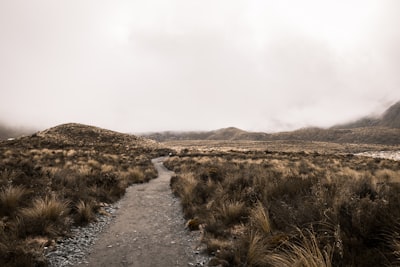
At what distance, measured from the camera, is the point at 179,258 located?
618 cm

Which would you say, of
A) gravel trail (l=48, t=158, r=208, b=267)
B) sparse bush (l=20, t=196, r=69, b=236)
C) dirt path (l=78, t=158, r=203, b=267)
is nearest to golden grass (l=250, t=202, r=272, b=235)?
gravel trail (l=48, t=158, r=208, b=267)

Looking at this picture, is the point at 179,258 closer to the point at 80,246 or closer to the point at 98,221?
the point at 80,246

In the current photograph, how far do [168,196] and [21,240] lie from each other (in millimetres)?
7811

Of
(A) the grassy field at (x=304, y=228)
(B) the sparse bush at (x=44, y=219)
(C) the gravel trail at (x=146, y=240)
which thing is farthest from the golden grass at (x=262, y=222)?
(B) the sparse bush at (x=44, y=219)

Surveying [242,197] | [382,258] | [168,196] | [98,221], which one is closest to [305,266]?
[382,258]

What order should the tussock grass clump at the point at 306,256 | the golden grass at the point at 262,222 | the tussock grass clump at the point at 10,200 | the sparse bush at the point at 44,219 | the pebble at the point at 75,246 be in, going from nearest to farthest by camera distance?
the tussock grass clump at the point at 306,256
the pebble at the point at 75,246
the golden grass at the point at 262,222
the sparse bush at the point at 44,219
the tussock grass clump at the point at 10,200

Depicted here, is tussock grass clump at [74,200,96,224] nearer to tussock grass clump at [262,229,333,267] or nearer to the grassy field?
the grassy field

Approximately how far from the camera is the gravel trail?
19.8ft

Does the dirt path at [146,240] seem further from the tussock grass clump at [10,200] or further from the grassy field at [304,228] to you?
the tussock grass clump at [10,200]

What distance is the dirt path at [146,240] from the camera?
6059mm

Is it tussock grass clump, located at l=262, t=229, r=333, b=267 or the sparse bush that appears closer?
tussock grass clump, located at l=262, t=229, r=333, b=267

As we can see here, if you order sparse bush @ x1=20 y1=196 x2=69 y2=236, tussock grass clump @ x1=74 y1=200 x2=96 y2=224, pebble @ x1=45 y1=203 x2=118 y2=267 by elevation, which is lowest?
pebble @ x1=45 y1=203 x2=118 y2=267

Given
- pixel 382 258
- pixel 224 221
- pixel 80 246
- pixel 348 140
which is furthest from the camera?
pixel 348 140

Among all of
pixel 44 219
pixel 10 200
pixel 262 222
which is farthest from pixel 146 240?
pixel 10 200
